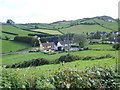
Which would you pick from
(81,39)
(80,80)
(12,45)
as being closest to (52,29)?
(12,45)

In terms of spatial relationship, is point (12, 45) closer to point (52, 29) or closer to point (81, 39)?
point (81, 39)

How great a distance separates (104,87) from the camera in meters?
4.87

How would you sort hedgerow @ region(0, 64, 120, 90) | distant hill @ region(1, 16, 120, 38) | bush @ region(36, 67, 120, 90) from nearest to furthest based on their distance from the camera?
hedgerow @ region(0, 64, 120, 90) → bush @ region(36, 67, 120, 90) → distant hill @ region(1, 16, 120, 38)

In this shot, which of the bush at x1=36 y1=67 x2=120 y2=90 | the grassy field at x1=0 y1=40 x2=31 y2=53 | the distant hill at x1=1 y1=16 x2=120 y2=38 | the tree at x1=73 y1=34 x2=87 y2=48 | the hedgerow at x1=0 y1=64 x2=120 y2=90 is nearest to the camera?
the hedgerow at x1=0 y1=64 x2=120 y2=90

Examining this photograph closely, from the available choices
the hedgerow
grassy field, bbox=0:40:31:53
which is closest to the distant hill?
grassy field, bbox=0:40:31:53

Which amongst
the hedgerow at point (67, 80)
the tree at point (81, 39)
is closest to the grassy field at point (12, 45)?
the tree at point (81, 39)

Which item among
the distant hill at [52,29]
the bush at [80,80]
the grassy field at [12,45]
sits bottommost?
the grassy field at [12,45]

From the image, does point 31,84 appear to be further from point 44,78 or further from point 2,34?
point 2,34

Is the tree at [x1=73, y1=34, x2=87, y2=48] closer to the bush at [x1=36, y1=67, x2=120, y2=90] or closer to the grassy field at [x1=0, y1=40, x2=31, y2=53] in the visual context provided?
the grassy field at [x1=0, y1=40, x2=31, y2=53]

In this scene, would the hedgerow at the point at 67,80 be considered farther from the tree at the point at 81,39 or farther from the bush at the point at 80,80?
the tree at the point at 81,39

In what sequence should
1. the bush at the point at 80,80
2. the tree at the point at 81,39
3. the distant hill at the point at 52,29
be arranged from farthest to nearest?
the distant hill at the point at 52,29 → the tree at the point at 81,39 → the bush at the point at 80,80

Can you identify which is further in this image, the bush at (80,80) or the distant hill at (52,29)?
the distant hill at (52,29)

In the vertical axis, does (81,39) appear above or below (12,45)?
above

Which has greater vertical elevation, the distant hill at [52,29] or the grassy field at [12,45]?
the distant hill at [52,29]
